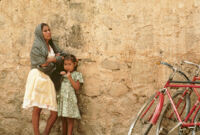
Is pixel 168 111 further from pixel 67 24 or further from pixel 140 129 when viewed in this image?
pixel 67 24

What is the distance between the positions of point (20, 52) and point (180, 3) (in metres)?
2.41

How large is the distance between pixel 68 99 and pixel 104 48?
854 millimetres

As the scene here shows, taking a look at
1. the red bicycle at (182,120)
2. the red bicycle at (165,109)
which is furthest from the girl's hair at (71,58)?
the red bicycle at (182,120)

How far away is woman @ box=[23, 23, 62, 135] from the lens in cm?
398

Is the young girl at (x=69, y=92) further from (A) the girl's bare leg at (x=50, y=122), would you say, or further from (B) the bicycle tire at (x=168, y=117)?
(B) the bicycle tire at (x=168, y=117)

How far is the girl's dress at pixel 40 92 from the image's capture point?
3967mm

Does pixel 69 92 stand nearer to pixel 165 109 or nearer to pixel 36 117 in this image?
pixel 36 117

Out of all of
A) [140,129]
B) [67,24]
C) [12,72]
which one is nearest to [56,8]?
[67,24]

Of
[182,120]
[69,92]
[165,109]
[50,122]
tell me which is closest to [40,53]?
[69,92]

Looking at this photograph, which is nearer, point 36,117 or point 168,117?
point 168,117

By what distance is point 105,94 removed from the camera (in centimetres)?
420

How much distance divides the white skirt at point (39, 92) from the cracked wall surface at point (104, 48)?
477 mm

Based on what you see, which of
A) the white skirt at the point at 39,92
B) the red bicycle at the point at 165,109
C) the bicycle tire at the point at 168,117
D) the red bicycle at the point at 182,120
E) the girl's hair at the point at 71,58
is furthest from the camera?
the girl's hair at the point at 71,58

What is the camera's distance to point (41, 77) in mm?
4035
